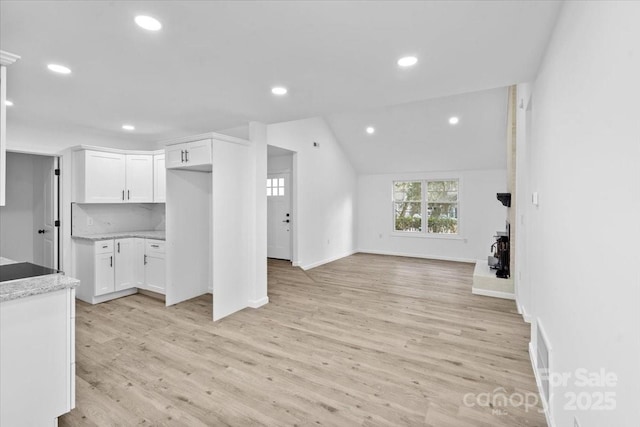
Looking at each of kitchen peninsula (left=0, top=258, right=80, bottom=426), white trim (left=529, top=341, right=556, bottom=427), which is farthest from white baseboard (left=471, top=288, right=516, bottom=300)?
kitchen peninsula (left=0, top=258, right=80, bottom=426)

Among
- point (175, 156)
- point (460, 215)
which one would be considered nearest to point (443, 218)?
point (460, 215)

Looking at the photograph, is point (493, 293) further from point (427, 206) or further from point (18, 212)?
point (18, 212)

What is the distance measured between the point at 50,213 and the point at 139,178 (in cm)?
128

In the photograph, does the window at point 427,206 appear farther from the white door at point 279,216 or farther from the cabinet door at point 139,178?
the cabinet door at point 139,178

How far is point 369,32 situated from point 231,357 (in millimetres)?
2774

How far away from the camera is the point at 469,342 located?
3.10 meters

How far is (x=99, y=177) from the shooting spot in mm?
4508

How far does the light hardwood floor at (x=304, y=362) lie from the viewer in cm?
207

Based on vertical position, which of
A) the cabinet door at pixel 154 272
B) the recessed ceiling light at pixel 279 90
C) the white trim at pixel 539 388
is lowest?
the white trim at pixel 539 388

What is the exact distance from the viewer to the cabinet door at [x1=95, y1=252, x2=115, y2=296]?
4.31 meters

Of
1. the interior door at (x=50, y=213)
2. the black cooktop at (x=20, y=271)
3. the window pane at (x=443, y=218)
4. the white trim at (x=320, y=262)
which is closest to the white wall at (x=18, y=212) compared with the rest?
the interior door at (x=50, y=213)

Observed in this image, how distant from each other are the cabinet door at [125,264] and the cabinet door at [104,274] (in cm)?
6

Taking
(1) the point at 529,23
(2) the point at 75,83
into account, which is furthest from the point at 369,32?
(2) the point at 75,83

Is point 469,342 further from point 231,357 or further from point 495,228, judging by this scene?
point 495,228
